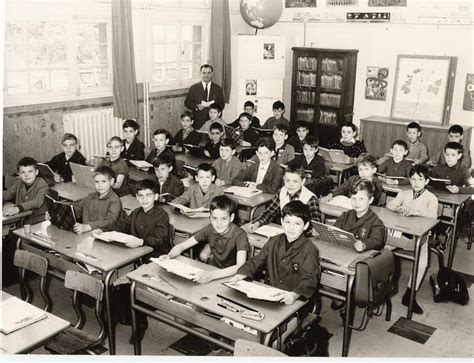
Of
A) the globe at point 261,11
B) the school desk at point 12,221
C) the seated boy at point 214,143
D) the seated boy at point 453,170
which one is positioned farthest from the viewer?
the globe at point 261,11

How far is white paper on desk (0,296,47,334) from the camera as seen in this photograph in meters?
2.38

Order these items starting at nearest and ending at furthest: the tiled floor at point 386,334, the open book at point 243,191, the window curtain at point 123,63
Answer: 1. the tiled floor at point 386,334
2. the open book at point 243,191
3. the window curtain at point 123,63

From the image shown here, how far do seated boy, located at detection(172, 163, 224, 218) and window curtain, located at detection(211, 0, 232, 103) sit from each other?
12.9 feet

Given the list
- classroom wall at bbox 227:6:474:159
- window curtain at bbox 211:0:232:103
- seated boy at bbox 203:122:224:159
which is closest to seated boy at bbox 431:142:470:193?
seated boy at bbox 203:122:224:159

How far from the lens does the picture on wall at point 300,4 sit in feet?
26.0

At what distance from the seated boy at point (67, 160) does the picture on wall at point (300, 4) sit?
4.36m

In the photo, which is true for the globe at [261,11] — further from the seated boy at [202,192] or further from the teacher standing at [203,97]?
the seated boy at [202,192]

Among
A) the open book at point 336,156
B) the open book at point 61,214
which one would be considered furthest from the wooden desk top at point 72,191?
the open book at point 336,156

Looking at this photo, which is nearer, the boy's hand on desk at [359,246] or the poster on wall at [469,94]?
the boy's hand on desk at [359,246]

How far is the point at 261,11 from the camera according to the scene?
7410 millimetres

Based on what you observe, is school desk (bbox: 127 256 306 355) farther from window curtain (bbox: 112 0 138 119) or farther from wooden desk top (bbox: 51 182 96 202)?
window curtain (bbox: 112 0 138 119)

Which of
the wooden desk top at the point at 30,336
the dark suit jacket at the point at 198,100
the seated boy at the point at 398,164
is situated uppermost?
the dark suit jacket at the point at 198,100

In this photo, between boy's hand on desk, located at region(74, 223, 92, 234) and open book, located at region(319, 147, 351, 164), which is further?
open book, located at region(319, 147, 351, 164)

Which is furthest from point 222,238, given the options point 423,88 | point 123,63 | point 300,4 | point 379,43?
point 300,4
